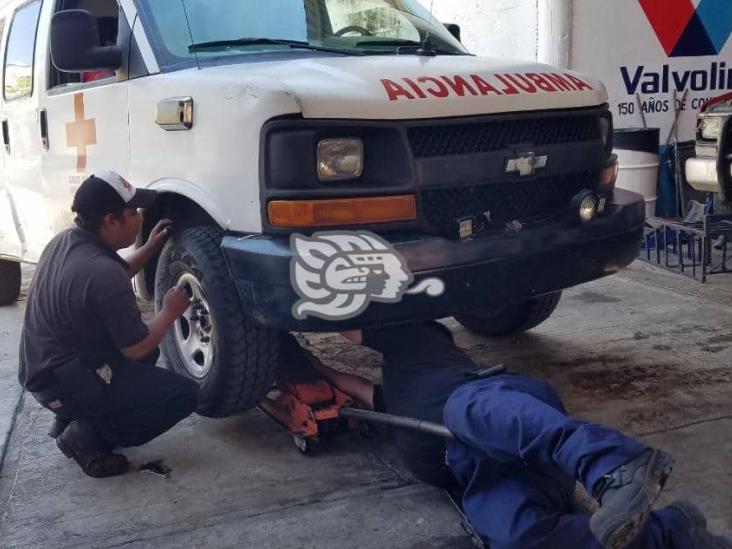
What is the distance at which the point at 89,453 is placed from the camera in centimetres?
327

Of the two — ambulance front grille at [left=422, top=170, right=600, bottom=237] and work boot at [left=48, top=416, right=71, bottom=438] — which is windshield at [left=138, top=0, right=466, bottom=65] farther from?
work boot at [left=48, top=416, right=71, bottom=438]

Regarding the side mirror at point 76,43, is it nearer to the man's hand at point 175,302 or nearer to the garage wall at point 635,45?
the man's hand at point 175,302

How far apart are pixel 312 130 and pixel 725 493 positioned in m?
1.91

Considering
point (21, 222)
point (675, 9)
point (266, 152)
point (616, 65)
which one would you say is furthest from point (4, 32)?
point (675, 9)

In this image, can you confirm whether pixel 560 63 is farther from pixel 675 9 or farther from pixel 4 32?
pixel 4 32

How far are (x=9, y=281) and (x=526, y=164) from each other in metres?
4.63

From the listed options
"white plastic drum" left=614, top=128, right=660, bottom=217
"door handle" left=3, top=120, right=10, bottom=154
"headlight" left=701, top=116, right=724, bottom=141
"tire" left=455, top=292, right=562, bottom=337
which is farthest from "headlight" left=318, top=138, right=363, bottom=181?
"white plastic drum" left=614, top=128, right=660, bottom=217

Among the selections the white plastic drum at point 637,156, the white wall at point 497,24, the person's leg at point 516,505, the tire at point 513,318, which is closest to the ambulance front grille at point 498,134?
the tire at point 513,318

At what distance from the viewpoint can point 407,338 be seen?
3.16m

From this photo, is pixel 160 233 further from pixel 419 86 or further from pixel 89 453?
pixel 419 86

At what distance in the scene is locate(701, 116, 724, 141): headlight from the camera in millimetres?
5957

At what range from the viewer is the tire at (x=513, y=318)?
446 centimetres

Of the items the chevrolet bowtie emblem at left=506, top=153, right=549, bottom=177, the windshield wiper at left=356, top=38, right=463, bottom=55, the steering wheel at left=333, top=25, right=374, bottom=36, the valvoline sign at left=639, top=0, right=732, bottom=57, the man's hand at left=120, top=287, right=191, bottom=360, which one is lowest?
the man's hand at left=120, top=287, right=191, bottom=360

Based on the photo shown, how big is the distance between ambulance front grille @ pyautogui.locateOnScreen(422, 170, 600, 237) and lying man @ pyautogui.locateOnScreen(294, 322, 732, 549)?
592mm
